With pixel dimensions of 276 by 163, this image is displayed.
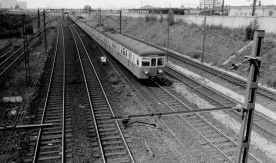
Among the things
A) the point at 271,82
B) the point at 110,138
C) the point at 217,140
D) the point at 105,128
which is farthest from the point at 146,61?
the point at 271,82

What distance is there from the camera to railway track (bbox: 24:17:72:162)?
36.0 feet

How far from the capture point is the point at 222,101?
1812 centimetres

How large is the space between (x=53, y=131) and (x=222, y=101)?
10.9 m

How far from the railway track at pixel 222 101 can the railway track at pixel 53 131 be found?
7.42 meters

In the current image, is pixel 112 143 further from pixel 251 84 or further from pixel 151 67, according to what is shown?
pixel 151 67

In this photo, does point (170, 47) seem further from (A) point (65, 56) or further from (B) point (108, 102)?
(B) point (108, 102)

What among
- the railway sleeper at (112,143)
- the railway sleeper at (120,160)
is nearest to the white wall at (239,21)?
the railway sleeper at (112,143)

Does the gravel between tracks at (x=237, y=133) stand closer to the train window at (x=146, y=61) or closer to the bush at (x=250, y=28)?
the train window at (x=146, y=61)

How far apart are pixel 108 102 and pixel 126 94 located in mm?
2251

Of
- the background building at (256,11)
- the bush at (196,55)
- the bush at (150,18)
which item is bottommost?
the bush at (196,55)

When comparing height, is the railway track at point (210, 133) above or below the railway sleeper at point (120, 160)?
above

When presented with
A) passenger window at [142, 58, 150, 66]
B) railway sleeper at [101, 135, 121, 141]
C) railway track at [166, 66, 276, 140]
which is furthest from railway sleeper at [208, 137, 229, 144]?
A: passenger window at [142, 58, 150, 66]

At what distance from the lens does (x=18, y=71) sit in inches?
1027

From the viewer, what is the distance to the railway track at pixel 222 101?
13.8 meters
